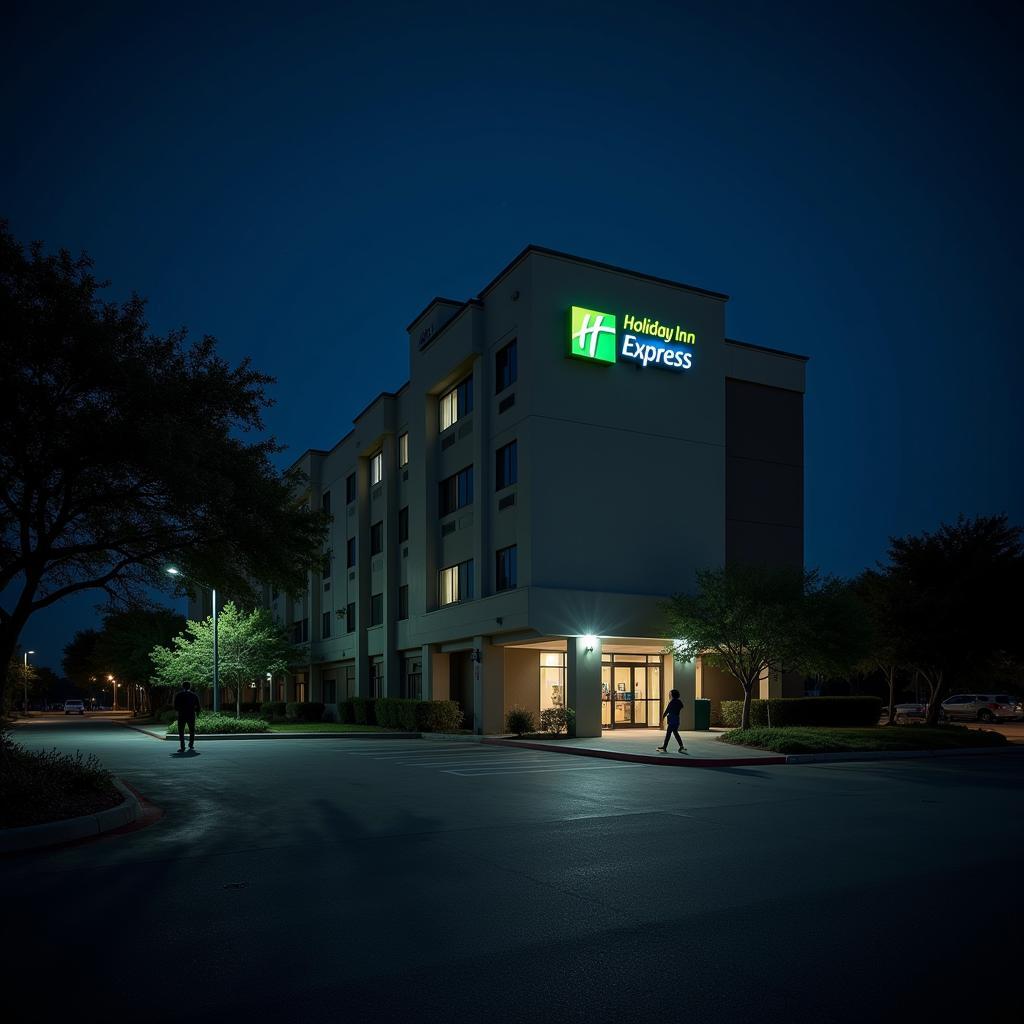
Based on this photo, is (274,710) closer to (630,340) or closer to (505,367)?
(505,367)

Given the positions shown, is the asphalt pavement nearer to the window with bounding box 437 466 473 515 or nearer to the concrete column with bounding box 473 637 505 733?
the concrete column with bounding box 473 637 505 733

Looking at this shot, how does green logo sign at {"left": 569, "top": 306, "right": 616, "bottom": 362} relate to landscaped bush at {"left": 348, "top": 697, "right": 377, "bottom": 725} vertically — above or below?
above

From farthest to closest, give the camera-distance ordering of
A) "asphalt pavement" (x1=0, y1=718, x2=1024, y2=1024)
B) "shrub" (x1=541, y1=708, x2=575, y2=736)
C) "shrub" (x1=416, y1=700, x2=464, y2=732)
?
"shrub" (x1=416, y1=700, x2=464, y2=732) → "shrub" (x1=541, y1=708, x2=575, y2=736) → "asphalt pavement" (x1=0, y1=718, x2=1024, y2=1024)

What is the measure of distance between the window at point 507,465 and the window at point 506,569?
2.43 m

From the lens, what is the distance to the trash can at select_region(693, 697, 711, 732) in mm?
33312

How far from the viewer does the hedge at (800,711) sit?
33969 millimetres

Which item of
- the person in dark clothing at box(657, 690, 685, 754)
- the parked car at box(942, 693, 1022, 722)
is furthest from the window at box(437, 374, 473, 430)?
the parked car at box(942, 693, 1022, 722)

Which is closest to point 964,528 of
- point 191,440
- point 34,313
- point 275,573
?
point 275,573

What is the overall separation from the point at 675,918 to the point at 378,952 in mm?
2337

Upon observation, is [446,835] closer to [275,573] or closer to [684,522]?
[275,573]

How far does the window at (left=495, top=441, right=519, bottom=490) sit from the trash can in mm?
10375

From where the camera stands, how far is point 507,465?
1346 inches

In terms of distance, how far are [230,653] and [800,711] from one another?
3066 cm

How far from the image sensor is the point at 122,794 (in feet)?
46.8
